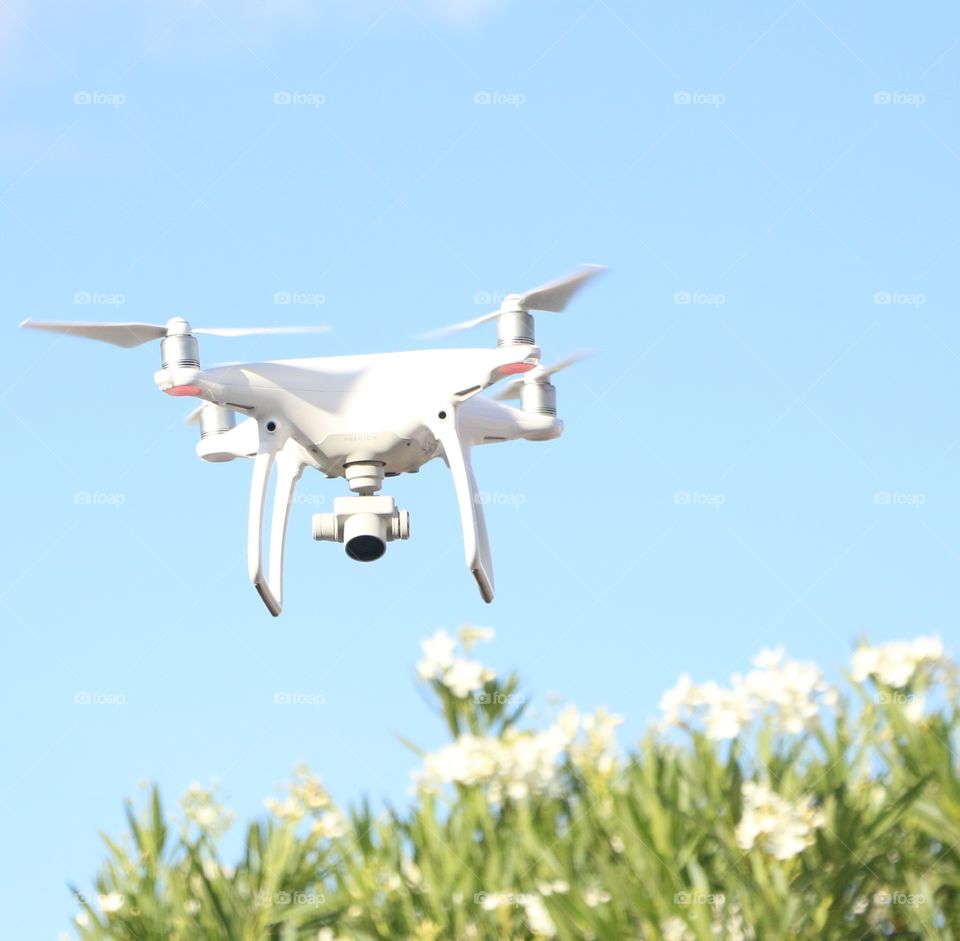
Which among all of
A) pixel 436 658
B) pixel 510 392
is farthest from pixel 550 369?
pixel 436 658

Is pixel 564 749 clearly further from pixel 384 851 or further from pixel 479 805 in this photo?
pixel 384 851

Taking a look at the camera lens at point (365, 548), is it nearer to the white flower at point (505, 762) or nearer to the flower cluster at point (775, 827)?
the white flower at point (505, 762)

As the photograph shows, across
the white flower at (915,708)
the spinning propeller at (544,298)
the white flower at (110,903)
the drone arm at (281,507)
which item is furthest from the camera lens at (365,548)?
the white flower at (915,708)

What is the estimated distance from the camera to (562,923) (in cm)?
942

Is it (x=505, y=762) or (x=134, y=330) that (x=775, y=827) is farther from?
(x=134, y=330)

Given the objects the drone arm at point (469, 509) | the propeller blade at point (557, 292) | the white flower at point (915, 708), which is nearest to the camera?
the white flower at point (915, 708)

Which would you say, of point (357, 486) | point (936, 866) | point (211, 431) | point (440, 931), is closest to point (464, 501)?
point (357, 486)

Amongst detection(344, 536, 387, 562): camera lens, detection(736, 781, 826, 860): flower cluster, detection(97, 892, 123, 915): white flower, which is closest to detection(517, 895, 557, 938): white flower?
detection(736, 781, 826, 860): flower cluster

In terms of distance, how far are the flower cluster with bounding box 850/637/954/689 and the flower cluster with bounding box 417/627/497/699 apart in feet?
6.60

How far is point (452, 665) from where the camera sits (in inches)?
399

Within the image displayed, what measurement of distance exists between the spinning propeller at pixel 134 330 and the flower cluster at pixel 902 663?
4.15 meters

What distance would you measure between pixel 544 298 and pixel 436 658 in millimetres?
2733

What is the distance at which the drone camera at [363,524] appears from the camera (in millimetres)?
11742

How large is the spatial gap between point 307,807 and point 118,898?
1313 millimetres
